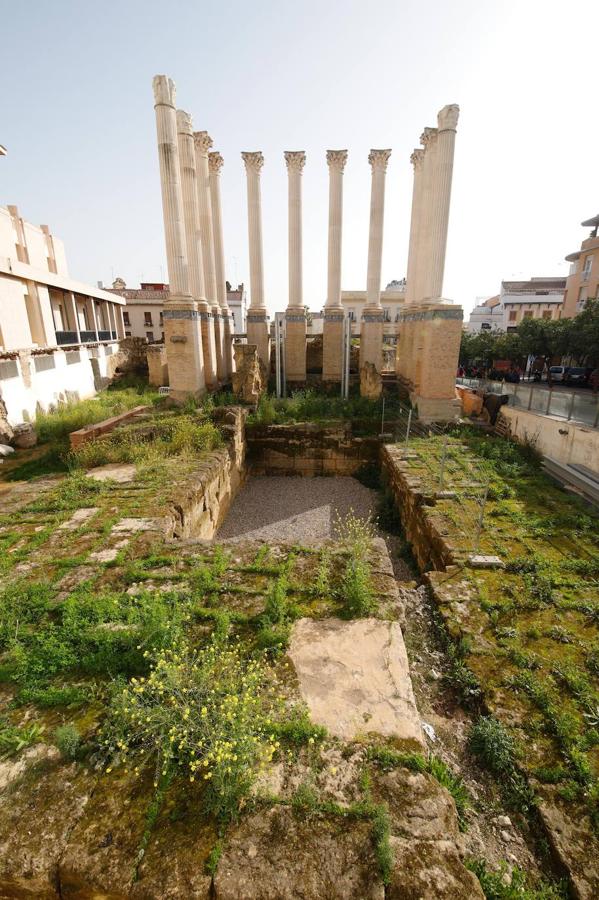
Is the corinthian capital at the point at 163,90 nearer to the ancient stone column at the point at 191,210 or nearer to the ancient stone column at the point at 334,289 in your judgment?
the ancient stone column at the point at 191,210

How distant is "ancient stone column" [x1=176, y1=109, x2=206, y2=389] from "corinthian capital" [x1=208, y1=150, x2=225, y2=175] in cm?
334

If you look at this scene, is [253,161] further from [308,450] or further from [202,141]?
[308,450]

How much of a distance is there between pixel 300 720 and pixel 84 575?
3086 millimetres

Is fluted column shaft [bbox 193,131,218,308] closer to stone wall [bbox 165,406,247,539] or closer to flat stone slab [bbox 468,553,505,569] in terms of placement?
stone wall [bbox 165,406,247,539]

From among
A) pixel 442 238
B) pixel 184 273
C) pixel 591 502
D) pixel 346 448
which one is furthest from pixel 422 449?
pixel 184 273

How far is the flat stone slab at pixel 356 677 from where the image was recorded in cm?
301

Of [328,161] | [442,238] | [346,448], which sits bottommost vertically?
[346,448]

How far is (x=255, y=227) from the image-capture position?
49.9 ft

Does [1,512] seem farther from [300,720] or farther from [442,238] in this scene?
[442,238]

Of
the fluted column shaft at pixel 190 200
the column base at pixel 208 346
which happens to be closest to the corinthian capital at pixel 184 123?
the fluted column shaft at pixel 190 200

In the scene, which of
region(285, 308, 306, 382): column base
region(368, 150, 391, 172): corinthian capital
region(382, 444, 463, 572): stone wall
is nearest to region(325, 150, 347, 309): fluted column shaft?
region(368, 150, 391, 172): corinthian capital

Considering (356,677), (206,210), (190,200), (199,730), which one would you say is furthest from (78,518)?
(206,210)

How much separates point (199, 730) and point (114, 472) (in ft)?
20.2

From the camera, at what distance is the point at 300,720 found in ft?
9.63
